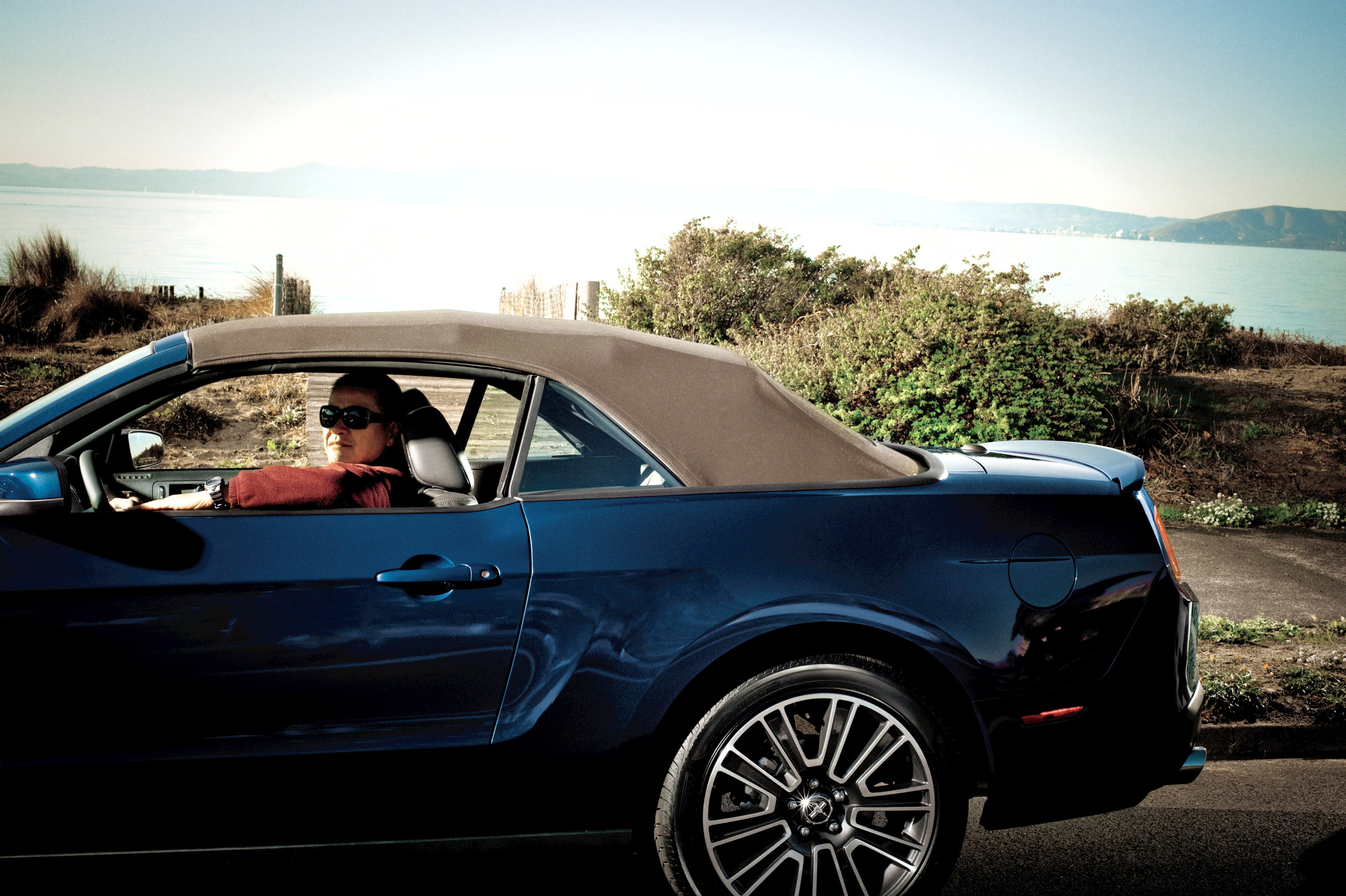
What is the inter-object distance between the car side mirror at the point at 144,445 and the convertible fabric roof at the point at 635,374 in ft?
3.49

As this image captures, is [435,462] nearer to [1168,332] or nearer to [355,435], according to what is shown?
[355,435]

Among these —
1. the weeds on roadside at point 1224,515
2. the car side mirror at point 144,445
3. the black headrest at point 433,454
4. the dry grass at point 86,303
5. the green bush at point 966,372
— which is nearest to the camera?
the black headrest at point 433,454

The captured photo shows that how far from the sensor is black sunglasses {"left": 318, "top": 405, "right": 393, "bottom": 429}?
10.3ft

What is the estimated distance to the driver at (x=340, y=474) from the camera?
2.75 m

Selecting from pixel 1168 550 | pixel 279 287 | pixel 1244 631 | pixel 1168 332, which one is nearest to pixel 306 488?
pixel 1168 550

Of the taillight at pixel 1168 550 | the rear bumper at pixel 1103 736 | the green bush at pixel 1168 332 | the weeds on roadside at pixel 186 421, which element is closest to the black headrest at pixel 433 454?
the rear bumper at pixel 1103 736

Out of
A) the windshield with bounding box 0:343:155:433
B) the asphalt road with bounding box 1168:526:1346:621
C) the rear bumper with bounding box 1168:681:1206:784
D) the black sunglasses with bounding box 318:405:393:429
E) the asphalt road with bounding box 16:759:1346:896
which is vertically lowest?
the asphalt road with bounding box 16:759:1346:896

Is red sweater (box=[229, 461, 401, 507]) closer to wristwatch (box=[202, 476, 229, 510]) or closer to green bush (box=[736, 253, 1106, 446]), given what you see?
wristwatch (box=[202, 476, 229, 510])

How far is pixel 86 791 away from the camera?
241 cm

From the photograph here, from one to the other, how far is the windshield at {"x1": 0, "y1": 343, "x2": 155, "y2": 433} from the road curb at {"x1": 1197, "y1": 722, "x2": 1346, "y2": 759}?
4056 mm

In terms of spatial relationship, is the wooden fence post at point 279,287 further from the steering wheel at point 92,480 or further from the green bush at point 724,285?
the steering wheel at point 92,480

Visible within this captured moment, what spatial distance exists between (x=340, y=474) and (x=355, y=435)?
1.10 feet

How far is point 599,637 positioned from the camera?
2.54m

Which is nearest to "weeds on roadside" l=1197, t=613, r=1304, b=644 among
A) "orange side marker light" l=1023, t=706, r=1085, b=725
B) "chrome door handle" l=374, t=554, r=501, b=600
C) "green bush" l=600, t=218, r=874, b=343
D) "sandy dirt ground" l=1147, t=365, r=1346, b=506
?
"orange side marker light" l=1023, t=706, r=1085, b=725
